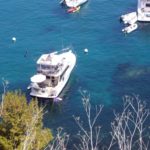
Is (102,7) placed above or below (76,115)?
above

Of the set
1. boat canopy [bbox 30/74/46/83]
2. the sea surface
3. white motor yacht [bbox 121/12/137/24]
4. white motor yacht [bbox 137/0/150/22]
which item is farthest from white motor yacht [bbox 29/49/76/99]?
white motor yacht [bbox 137/0/150/22]

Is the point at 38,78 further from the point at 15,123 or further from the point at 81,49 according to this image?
the point at 15,123

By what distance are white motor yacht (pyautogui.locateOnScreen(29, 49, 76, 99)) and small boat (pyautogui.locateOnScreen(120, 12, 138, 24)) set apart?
62.2 ft

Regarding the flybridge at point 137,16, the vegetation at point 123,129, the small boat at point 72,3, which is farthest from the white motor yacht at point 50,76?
the small boat at point 72,3

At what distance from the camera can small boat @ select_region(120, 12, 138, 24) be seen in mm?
94581

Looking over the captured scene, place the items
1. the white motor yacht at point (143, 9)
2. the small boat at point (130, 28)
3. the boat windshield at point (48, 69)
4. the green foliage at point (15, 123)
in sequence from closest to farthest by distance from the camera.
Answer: the green foliage at point (15, 123) → the boat windshield at point (48, 69) → the small boat at point (130, 28) → the white motor yacht at point (143, 9)

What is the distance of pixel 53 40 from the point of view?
295 ft

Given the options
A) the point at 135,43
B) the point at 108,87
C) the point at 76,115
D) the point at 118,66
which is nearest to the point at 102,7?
the point at 135,43

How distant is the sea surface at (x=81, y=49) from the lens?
72500mm

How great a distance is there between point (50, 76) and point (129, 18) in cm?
2484

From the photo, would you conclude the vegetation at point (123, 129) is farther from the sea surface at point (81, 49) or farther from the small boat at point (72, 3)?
the small boat at point (72, 3)

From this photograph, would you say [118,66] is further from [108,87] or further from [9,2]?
[9,2]

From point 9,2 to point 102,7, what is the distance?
17.5 metres

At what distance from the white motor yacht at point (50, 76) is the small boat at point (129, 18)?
18.9 meters
